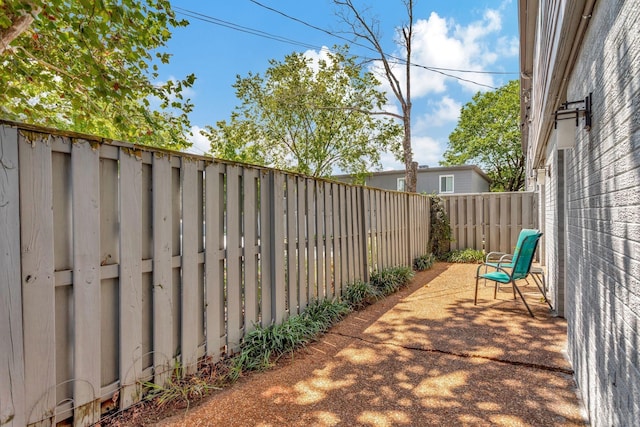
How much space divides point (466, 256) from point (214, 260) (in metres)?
7.29

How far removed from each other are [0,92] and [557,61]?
17.9ft

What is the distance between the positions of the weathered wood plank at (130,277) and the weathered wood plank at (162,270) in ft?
0.34

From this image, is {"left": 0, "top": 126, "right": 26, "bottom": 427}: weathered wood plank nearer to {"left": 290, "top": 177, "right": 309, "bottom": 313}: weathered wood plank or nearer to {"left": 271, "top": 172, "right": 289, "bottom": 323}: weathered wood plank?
{"left": 271, "top": 172, "right": 289, "bottom": 323}: weathered wood plank

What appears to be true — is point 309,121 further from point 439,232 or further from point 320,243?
point 320,243

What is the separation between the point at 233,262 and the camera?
2758mm

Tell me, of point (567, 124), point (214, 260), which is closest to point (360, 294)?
point (214, 260)

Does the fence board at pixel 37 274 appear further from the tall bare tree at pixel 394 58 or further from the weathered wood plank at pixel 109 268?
the tall bare tree at pixel 394 58

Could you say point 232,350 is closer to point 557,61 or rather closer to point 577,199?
point 577,199

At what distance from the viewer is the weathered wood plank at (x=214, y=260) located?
8.34 ft

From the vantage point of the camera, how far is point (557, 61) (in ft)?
8.19

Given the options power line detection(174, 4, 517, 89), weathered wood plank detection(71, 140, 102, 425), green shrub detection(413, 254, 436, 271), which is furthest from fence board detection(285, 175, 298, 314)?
power line detection(174, 4, 517, 89)

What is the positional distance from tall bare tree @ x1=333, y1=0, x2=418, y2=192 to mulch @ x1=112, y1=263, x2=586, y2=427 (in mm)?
6759

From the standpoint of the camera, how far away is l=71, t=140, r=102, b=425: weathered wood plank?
1769mm

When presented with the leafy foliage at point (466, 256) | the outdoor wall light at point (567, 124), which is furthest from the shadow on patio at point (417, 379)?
the leafy foliage at point (466, 256)
